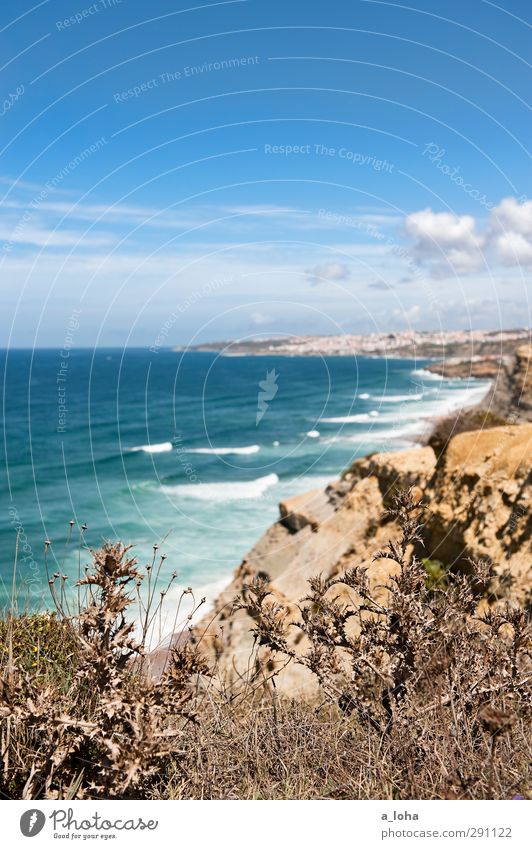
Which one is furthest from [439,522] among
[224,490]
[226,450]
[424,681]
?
[226,450]

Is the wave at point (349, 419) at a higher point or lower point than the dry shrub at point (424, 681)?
lower

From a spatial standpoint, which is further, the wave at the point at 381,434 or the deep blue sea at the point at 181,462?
the wave at the point at 381,434

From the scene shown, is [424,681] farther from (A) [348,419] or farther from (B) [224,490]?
(A) [348,419]

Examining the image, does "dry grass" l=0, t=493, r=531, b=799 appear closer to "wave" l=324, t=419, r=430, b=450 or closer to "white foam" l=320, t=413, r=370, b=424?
"wave" l=324, t=419, r=430, b=450

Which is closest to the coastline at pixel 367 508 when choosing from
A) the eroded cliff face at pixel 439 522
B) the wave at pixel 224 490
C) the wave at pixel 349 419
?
the eroded cliff face at pixel 439 522

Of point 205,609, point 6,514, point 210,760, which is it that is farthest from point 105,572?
point 6,514

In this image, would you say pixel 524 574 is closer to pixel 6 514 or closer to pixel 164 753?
pixel 164 753
